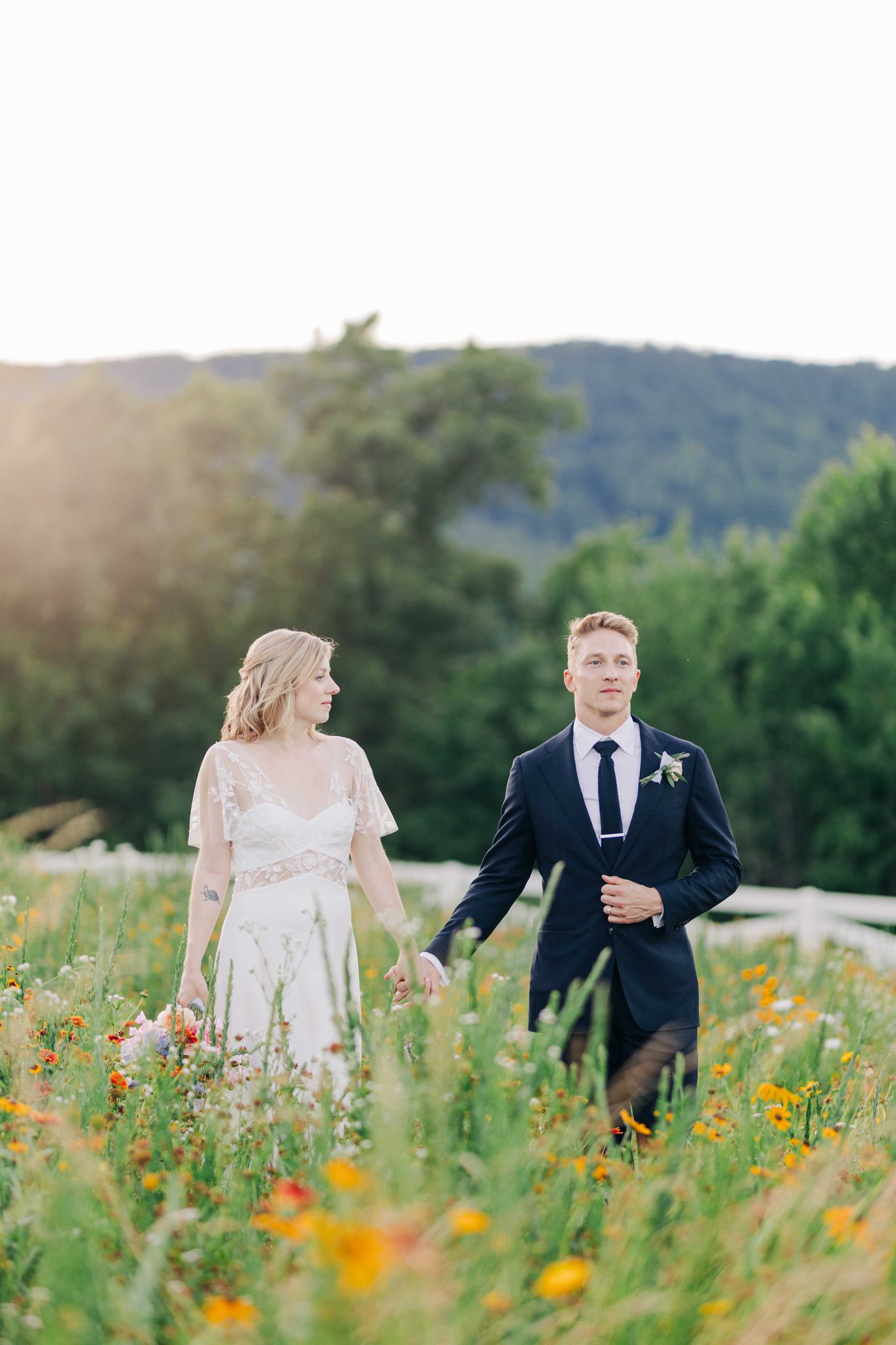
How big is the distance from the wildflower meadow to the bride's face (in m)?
1.05

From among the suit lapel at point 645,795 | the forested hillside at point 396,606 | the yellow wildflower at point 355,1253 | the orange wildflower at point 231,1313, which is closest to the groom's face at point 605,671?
the suit lapel at point 645,795

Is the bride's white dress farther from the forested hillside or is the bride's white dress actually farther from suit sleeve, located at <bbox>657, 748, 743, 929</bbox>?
the forested hillside

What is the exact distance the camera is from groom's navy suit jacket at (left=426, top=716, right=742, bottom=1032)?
153 inches

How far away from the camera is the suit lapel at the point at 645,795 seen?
3930mm

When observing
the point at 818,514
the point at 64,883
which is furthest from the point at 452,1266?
the point at 818,514

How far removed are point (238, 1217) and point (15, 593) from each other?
90.9ft

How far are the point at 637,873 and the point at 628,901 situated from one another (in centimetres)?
16

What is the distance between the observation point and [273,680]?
177 inches

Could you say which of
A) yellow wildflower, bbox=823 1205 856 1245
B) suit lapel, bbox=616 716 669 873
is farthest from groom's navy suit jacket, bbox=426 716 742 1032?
yellow wildflower, bbox=823 1205 856 1245

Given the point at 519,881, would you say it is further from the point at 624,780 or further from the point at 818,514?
the point at 818,514

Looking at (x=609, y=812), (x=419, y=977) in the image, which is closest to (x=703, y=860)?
(x=609, y=812)

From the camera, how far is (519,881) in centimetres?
419
